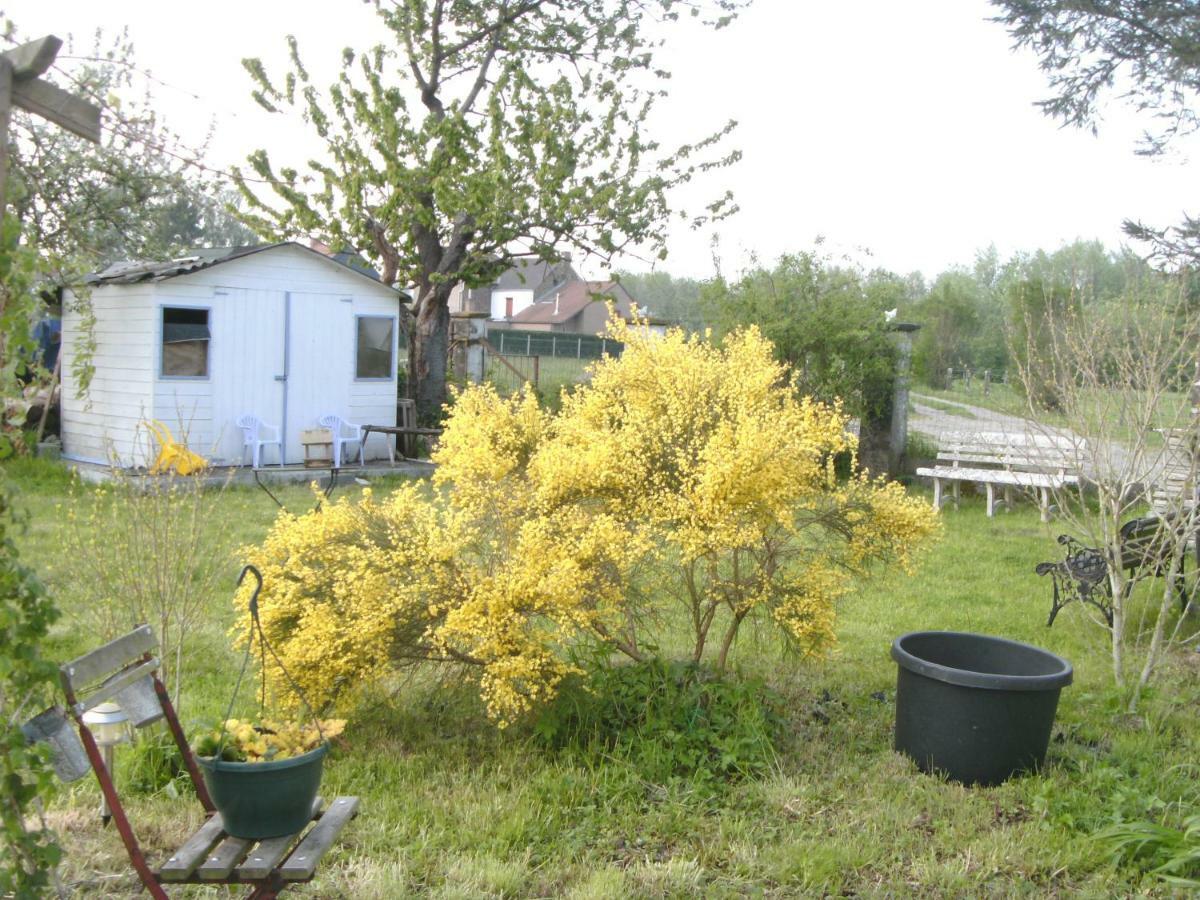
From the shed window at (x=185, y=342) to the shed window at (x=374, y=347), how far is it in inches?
89.3

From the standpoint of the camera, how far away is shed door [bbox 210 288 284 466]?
520 inches

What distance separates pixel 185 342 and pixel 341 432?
8.07ft

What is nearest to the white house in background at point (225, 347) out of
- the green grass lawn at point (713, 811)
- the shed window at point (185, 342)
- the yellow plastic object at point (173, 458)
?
the shed window at point (185, 342)

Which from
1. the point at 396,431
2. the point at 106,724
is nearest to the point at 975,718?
the point at 106,724

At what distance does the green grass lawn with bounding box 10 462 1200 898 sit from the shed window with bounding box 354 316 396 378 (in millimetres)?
9147

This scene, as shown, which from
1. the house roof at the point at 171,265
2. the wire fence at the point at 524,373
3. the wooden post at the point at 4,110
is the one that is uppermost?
the house roof at the point at 171,265

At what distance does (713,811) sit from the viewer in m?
4.35

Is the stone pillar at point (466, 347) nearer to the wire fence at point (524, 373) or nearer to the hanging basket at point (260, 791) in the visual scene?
the wire fence at point (524, 373)

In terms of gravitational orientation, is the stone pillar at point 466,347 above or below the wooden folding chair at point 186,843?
above

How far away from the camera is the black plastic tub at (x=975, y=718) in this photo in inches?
183

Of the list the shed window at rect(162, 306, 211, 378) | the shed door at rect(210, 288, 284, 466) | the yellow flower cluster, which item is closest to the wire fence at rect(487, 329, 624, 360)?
the shed door at rect(210, 288, 284, 466)

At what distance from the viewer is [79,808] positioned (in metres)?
4.18

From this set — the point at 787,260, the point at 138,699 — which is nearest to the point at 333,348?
the point at 787,260

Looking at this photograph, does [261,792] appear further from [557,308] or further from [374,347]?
[557,308]
